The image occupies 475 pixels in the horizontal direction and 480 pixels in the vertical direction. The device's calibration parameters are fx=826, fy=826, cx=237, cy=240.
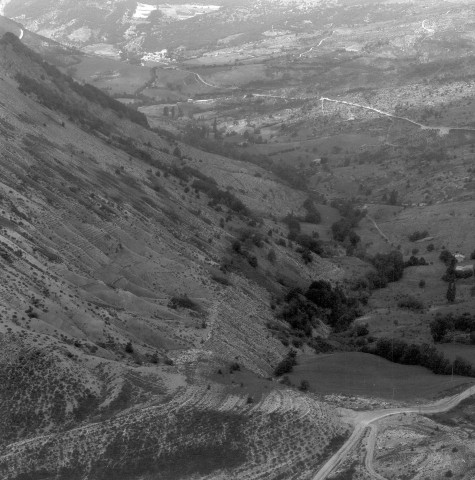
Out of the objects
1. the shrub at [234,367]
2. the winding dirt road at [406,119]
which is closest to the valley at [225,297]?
the shrub at [234,367]

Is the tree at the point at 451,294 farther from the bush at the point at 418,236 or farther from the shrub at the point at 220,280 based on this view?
the bush at the point at 418,236

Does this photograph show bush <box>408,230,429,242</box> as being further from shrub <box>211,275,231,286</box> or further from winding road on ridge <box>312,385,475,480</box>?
winding road on ridge <box>312,385,475,480</box>

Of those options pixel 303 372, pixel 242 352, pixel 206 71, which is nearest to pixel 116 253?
pixel 242 352

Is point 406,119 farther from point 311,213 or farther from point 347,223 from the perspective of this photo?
point 347,223

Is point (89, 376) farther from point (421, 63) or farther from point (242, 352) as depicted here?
point (421, 63)

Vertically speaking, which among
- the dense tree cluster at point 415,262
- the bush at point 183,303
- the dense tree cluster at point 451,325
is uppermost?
the bush at point 183,303

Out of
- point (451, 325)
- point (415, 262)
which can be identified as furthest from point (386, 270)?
point (451, 325)

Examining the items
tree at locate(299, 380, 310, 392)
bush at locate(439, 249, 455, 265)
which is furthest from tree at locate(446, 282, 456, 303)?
tree at locate(299, 380, 310, 392)
